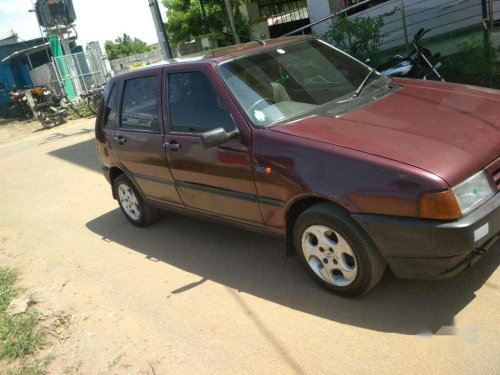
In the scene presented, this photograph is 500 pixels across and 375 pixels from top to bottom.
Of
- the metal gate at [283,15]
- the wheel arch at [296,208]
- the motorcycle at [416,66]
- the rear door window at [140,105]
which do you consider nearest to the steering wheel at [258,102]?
the wheel arch at [296,208]

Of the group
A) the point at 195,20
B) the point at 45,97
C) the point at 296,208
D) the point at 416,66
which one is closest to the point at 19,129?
the point at 45,97

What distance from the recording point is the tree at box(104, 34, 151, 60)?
270 feet

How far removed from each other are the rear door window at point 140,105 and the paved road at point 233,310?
1.24 metres

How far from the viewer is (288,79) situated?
4027mm

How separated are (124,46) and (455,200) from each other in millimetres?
89750

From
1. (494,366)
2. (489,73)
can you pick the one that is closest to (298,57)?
(494,366)

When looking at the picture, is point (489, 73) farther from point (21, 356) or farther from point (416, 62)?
point (21, 356)

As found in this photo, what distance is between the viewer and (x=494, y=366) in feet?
8.84

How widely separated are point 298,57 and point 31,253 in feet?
12.4

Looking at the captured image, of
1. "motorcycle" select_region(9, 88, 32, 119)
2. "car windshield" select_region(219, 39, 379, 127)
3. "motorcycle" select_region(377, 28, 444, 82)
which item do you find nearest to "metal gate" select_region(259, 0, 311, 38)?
"motorcycle" select_region(377, 28, 444, 82)

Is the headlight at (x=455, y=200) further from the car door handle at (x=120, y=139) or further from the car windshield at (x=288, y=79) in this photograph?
the car door handle at (x=120, y=139)

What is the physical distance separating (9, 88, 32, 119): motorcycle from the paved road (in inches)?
685

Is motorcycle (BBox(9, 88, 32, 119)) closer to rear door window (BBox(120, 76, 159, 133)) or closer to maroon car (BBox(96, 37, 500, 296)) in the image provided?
rear door window (BBox(120, 76, 159, 133))

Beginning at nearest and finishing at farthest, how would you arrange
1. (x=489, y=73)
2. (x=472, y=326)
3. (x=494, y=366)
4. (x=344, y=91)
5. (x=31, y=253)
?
(x=494, y=366), (x=472, y=326), (x=344, y=91), (x=31, y=253), (x=489, y=73)
